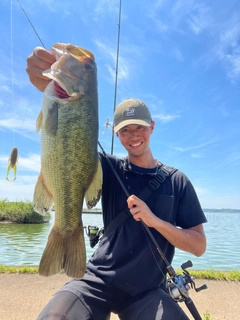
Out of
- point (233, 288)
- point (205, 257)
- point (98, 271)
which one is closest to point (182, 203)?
point (98, 271)

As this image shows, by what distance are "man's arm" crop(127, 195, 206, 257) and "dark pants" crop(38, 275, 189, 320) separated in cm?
53

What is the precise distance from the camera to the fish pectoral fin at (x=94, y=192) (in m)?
2.56

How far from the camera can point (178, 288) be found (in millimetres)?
2639

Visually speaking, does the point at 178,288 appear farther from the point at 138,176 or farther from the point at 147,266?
the point at 138,176

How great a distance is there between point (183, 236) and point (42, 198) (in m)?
1.43

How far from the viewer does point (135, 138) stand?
3355mm

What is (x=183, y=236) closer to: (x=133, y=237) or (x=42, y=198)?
(x=133, y=237)

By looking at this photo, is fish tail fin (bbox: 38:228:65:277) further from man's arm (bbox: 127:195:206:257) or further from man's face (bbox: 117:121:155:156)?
man's face (bbox: 117:121:155:156)

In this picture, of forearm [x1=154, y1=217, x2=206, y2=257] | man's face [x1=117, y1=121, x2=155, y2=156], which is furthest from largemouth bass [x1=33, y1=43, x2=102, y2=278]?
man's face [x1=117, y1=121, x2=155, y2=156]

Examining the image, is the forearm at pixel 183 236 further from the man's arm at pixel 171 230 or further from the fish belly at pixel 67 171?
the fish belly at pixel 67 171

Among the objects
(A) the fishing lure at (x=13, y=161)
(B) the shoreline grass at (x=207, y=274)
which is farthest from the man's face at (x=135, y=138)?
(B) the shoreline grass at (x=207, y=274)

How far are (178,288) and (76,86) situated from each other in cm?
201

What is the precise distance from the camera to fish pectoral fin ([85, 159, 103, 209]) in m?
2.56

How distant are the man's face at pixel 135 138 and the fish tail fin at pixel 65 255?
1.20m
